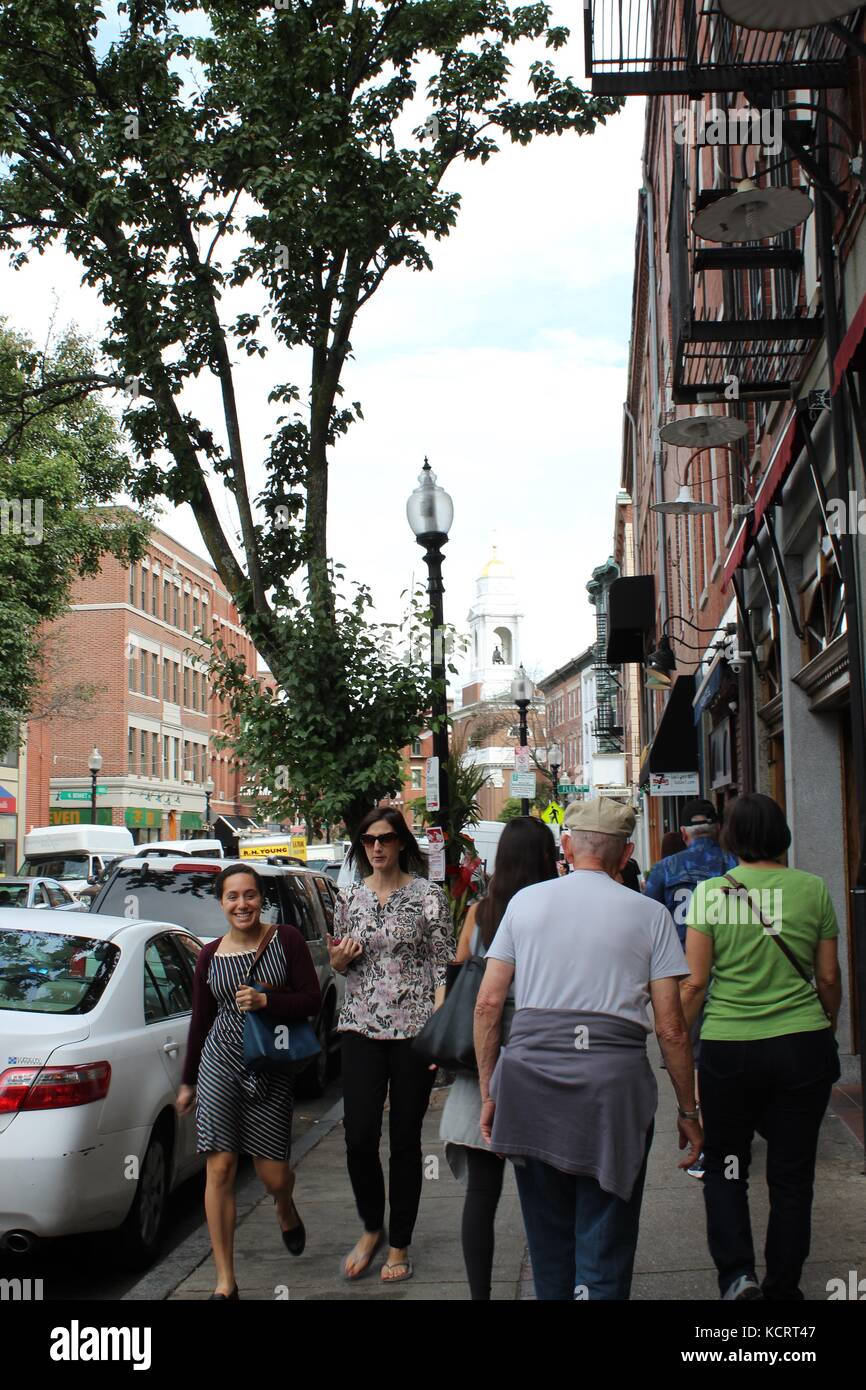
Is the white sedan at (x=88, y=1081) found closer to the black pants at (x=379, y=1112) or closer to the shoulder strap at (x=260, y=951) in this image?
the shoulder strap at (x=260, y=951)

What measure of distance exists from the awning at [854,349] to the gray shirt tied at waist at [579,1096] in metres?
4.08

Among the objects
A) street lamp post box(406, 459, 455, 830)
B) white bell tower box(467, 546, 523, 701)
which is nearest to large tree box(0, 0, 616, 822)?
street lamp post box(406, 459, 455, 830)

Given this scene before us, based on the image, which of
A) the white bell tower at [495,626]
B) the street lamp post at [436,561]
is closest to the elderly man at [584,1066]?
the street lamp post at [436,561]

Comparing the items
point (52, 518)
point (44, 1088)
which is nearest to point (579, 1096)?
point (44, 1088)

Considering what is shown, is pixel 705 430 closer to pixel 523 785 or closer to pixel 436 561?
pixel 436 561

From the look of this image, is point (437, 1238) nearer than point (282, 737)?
Yes

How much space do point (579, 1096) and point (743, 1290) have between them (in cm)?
149

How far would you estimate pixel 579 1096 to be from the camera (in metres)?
4.06

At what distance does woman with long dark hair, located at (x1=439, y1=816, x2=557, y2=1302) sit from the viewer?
4902mm

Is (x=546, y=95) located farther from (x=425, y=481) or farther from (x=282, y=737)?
(x=282, y=737)
